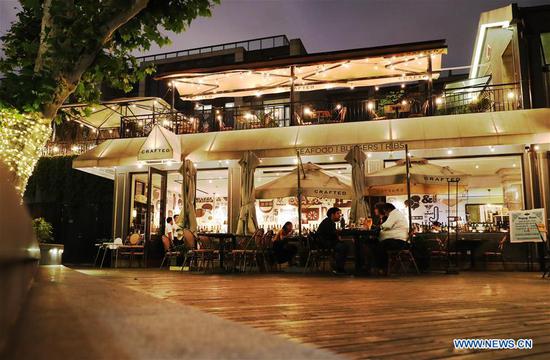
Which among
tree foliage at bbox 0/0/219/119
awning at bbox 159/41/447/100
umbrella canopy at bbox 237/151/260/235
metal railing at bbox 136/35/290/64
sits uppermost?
metal railing at bbox 136/35/290/64

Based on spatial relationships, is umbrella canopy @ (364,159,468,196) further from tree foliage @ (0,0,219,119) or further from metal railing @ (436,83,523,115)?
tree foliage @ (0,0,219,119)

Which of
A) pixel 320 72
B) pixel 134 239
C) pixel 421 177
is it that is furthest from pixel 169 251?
pixel 320 72

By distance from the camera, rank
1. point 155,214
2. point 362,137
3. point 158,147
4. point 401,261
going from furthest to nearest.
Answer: point 155,214 < point 158,147 < point 362,137 < point 401,261

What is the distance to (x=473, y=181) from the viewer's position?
11.8 metres

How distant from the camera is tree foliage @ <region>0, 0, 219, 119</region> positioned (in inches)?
232

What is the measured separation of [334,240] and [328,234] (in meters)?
0.17

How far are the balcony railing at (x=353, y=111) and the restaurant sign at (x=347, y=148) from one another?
1376 mm

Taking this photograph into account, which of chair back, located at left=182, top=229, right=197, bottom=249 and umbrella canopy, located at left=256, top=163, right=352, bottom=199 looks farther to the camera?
chair back, located at left=182, top=229, right=197, bottom=249

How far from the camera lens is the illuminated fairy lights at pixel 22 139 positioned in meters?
6.45

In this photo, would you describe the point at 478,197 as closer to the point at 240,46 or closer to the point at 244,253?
the point at 244,253

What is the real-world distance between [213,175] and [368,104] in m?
4.99

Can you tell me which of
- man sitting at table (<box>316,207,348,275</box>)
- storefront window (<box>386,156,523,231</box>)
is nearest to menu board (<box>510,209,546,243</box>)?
storefront window (<box>386,156,523,231</box>)

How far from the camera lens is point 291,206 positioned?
13.2m

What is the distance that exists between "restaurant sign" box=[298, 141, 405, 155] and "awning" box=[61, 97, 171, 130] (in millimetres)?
6104
